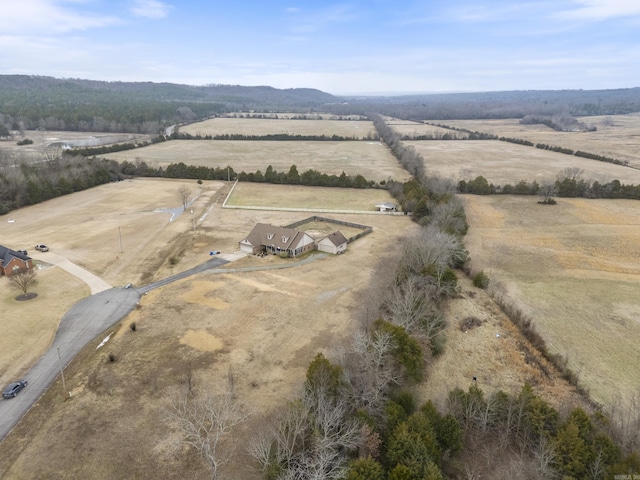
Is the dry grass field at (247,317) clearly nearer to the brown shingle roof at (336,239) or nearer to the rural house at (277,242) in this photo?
the brown shingle roof at (336,239)

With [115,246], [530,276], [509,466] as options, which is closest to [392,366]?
[509,466]

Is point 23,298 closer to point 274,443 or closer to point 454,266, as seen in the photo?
point 274,443

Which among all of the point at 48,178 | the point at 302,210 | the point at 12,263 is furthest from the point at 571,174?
the point at 48,178

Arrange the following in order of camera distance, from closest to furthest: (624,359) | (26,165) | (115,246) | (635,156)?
1. (624,359)
2. (115,246)
3. (26,165)
4. (635,156)

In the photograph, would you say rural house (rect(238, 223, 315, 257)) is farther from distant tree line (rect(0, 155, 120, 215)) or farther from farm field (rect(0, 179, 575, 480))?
distant tree line (rect(0, 155, 120, 215))

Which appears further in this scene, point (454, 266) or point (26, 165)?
point (26, 165)

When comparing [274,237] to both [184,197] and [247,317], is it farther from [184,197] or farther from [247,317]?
[184,197]
